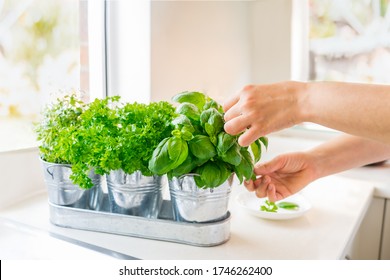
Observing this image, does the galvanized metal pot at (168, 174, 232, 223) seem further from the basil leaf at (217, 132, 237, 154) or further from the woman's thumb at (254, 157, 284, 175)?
the woman's thumb at (254, 157, 284, 175)

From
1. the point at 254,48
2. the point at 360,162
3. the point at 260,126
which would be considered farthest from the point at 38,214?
the point at 254,48

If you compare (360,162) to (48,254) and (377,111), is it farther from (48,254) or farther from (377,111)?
(48,254)

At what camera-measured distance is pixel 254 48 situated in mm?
1843

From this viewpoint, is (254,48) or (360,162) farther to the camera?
(254,48)

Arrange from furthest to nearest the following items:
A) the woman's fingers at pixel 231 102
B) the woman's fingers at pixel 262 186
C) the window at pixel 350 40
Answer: the window at pixel 350 40
the woman's fingers at pixel 262 186
the woman's fingers at pixel 231 102

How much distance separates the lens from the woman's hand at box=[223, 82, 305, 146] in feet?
2.48

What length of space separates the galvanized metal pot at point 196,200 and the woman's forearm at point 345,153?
0.35 meters

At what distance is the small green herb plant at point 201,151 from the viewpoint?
2.45 feet

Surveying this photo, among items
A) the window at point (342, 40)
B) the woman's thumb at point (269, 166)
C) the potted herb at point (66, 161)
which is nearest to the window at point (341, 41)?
the window at point (342, 40)

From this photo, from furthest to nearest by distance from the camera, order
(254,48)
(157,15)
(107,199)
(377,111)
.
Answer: (254,48), (157,15), (107,199), (377,111)

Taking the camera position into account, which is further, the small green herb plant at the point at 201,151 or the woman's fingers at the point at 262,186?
the woman's fingers at the point at 262,186

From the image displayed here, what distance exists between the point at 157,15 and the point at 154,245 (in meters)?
0.81

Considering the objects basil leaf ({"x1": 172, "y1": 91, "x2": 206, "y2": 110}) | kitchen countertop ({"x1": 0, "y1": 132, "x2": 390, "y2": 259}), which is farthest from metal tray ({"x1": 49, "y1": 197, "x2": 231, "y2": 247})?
basil leaf ({"x1": 172, "y1": 91, "x2": 206, "y2": 110})

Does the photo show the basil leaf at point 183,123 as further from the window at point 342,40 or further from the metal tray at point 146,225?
the window at point 342,40
